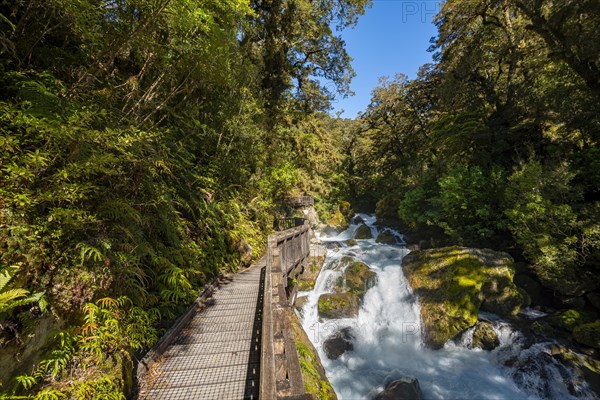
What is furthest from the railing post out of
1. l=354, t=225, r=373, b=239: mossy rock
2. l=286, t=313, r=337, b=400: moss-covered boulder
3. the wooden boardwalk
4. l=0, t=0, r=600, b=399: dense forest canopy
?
l=354, t=225, r=373, b=239: mossy rock

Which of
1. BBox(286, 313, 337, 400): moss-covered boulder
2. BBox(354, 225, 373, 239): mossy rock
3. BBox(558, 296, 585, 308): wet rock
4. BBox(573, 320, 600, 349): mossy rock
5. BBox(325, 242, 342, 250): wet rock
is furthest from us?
BBox(354, 225, 373, 239): mossy rock

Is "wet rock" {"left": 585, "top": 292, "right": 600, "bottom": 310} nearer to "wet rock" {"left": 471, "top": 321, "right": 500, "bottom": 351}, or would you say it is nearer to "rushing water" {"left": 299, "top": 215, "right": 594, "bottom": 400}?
"rushing water" {"left": 299, "top": 215, "right": 594, "bottom": 400}

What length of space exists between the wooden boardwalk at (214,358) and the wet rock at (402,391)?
18.3 feet

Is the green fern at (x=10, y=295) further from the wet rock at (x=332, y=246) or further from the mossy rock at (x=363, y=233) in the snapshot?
the mossy rock at (x=363, y=233)

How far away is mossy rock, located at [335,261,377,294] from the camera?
13.7 m

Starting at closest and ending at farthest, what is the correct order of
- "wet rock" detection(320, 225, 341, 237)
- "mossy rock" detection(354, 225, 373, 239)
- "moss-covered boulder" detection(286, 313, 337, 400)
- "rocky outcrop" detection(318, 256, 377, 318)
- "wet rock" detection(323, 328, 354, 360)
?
"moss-covered boulder" detection(286, 313, 337, 400) → "wet rock" detection(323, 328, 354, 360) → "rocky outcrop" detection(318, 256, 377, 318) → "mossy rock" detection(354, 225, 373, 239) → "wet rock" detection(320, 225, 341, 237)

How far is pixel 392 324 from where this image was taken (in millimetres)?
11836

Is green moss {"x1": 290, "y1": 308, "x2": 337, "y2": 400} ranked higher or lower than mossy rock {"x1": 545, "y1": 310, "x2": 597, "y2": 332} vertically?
higher

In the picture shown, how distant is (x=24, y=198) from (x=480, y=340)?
13.8 m

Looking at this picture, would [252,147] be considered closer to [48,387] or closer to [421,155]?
[48,387]

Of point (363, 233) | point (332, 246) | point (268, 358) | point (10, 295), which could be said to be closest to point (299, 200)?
point (332, 246)

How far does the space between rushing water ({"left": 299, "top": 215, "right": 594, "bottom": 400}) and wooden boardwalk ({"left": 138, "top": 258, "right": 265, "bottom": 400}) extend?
580 cm

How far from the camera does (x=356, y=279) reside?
1426 cm

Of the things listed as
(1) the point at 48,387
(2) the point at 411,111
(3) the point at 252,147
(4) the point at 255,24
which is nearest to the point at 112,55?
(1) the point at 48,387
